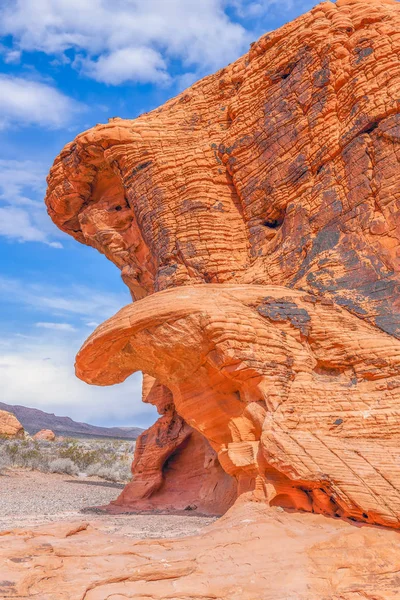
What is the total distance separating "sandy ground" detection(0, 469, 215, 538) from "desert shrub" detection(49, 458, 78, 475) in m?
0.36

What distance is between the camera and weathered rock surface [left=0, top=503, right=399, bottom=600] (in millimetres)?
5723

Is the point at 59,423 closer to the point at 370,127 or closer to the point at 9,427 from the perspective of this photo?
the point at 9,427

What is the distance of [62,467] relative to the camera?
25.7 meters

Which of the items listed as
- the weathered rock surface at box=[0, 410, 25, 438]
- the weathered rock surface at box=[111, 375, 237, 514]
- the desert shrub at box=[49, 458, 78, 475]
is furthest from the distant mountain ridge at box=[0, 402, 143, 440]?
the weathered rock surface at box=[111, 375, 237, 514]

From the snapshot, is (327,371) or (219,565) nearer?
(219,565)

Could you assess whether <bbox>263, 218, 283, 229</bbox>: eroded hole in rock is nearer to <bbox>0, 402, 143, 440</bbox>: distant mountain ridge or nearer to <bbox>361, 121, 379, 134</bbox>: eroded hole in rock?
<bbox>361, 121, 379, 134</bbox>: eroded hole in rock

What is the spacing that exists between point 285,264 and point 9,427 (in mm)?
31512

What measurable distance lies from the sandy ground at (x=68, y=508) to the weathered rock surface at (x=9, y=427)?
12111 millimetres

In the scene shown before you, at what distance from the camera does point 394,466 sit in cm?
737

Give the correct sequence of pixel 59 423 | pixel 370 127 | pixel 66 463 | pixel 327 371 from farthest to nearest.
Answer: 1. pixel 59 423
2. pixel 66 463
3. pixel 370 127
4. pixel 327 371

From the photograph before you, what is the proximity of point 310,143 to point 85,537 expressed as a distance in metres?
9.43

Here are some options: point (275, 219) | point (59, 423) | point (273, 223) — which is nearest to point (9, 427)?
point (273, 223)

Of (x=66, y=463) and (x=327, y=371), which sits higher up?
(x=327, y=371)

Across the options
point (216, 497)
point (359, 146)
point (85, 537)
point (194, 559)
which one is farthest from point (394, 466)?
point (216, 497)
